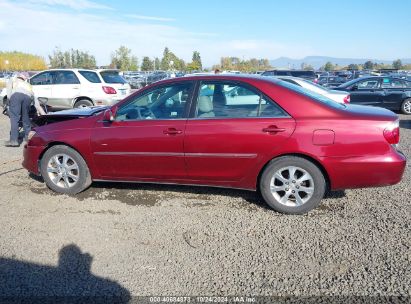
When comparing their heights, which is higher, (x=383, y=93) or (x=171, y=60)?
(x=171, y=60)

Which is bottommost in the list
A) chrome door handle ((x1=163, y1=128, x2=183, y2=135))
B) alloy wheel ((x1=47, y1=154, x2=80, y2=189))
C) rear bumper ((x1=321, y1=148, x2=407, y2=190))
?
alloy wheel ((x1=47, y1=154, x2=80, y2=189))

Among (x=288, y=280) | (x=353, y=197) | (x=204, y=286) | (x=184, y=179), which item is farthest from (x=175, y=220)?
(x=353, y=197)

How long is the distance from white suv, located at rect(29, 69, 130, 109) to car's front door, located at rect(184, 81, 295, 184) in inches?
297

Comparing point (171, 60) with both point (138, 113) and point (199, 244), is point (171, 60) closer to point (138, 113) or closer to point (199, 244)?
point (138, 113)

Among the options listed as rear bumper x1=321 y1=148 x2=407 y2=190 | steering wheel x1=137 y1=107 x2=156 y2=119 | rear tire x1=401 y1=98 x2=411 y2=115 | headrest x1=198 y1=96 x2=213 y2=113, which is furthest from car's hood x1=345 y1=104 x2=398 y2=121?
rear tire x1=401 y1=98 x2=411 y2=115

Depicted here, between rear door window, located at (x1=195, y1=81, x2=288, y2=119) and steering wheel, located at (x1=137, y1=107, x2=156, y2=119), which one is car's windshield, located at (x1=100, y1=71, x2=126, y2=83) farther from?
rear door window, located at (x1=195, y1=81, x2=288, y2=119)

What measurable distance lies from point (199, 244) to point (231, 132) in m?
1.33

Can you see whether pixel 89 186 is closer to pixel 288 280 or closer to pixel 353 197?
pixel 288 280

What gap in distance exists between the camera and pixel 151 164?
4488mm

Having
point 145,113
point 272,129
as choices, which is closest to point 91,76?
point 145,113

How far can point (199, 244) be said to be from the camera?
3.53 metres

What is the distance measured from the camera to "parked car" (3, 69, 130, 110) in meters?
11.2

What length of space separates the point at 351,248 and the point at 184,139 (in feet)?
6.99

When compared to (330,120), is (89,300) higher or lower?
lower
